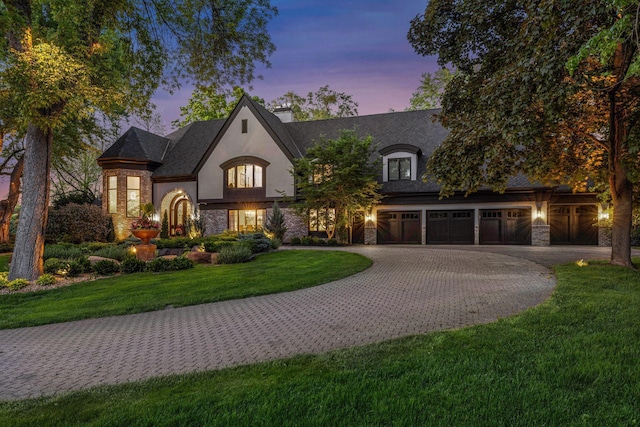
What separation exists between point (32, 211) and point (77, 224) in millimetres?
11312

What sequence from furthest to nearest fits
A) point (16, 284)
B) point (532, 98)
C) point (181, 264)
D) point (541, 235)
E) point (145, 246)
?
point (541, 235) < point (145, 246) < point (181, 264) < point (16, 284) < point (532, 98)

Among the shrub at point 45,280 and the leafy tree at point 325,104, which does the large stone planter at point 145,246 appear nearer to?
the shrub at point 45,280

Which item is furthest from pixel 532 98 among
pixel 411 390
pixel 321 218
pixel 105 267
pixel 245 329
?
pixel 321 218

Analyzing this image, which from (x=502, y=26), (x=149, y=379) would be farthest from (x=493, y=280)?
(x=149, y=379)

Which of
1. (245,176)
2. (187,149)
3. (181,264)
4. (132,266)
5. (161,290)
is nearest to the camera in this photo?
(161,290)

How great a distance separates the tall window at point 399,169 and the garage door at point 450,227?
2711mm

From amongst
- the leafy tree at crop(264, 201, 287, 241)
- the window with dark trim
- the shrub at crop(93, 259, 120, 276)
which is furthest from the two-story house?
the shrub at crop(93, 259, 120, 276)

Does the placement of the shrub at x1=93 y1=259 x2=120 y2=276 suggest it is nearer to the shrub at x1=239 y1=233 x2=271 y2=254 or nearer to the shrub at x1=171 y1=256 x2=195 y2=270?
the shrub at x1=171 y1=256 x2=195 y2=270

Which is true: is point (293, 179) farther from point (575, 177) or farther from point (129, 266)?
point (575, 177)

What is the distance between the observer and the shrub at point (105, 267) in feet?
39.0

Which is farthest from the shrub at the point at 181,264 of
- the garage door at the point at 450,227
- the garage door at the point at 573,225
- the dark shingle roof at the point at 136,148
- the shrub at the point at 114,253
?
the garage door at the point at 573,225

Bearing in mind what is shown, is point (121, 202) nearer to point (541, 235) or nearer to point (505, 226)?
point (505, 226)

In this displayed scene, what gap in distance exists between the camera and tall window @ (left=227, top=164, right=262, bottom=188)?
2348 centimetres

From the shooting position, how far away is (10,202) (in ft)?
68.1
